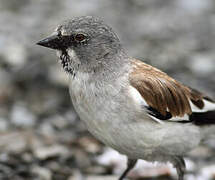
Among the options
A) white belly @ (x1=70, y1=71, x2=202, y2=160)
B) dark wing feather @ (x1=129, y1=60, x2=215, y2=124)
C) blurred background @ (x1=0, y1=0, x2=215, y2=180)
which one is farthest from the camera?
blurred background @ (x1=0, y1=0, x2=215, y2=180)

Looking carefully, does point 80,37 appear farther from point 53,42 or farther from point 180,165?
point 180,165

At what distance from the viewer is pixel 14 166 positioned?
6.10 m

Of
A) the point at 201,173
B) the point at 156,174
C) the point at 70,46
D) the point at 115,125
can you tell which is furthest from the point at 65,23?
the point at 201,173

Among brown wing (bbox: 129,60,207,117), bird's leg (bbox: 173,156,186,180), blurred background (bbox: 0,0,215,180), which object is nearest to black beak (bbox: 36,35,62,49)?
brown wing (bbox: 129,60,207,117)

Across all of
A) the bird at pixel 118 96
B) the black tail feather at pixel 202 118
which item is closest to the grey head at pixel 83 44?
the bird at pixel 118 96

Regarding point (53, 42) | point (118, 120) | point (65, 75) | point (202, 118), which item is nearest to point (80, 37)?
point (53, 42)

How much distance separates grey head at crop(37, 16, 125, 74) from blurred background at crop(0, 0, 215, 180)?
5.18ft

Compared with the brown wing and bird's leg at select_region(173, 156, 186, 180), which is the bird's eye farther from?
bird's leg at select_region(173, 156, 186, 180)

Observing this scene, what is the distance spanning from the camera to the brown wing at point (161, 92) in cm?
538

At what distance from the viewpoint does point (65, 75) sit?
8.36m

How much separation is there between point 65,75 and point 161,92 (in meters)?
3.11

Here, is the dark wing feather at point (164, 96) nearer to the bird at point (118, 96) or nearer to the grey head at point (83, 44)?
the bird at point (118, 96)

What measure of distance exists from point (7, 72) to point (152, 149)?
3888 mm

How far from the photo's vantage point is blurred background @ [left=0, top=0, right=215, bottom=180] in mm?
6426
